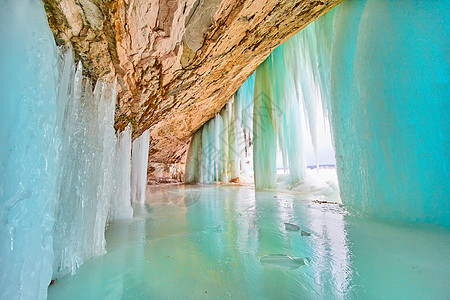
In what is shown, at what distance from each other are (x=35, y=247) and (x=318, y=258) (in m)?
1.33

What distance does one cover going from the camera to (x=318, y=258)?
1.04 metres

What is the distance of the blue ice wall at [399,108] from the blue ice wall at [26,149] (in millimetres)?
2674

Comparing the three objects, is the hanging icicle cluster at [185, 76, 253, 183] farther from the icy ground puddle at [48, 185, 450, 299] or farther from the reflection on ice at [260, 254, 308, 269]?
the reflection on ice at [260, 254, 308, 269]

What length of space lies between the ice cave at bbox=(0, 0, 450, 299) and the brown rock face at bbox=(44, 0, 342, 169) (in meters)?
0.02

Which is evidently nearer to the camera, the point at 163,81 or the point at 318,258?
the point at 318,258

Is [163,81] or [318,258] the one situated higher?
[163,81]

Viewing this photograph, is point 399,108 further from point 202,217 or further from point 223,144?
point 223,144

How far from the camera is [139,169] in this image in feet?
12.4

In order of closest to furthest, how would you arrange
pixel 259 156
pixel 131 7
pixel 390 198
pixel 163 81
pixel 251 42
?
pixel 131 7
pixel 390 198
pixel 163 81
pixel 251 42
pixel 259 156

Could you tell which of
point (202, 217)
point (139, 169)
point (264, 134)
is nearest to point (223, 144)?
point (264, 134)

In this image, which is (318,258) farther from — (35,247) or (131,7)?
(131,7)

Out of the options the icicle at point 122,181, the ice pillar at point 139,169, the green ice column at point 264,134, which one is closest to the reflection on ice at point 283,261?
the icicle at point 122,181

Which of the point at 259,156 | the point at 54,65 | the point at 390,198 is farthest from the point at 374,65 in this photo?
the point at 259,156

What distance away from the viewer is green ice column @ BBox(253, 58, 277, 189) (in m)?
4.91
